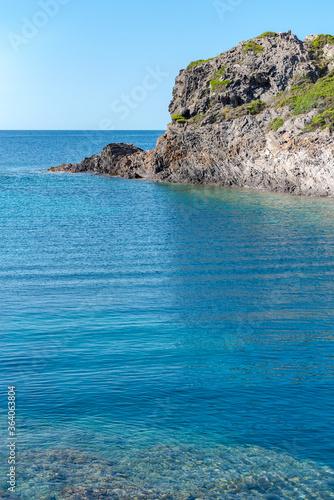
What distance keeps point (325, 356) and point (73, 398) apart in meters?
10.1

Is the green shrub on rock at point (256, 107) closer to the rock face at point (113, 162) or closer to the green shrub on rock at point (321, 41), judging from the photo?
the green shrub on rock at point (321, 41)

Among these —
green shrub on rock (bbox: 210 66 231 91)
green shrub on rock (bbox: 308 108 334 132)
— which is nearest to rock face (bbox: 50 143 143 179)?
green shrub on rock (bbox: 210 66 231 91)

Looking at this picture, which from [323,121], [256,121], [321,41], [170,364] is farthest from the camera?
[321,41]

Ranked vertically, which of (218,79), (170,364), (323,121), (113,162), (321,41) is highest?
(321,41)

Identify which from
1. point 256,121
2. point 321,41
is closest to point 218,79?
point 256,121

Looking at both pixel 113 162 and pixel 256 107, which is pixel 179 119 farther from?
pixel 113 162

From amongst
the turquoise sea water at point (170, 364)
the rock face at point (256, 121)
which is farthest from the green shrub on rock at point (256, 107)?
the turquoise sea water at point (170, 364)

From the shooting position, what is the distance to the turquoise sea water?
13828mm

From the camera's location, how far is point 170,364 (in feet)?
66.3

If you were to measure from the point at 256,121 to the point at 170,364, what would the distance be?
65369 millimetres

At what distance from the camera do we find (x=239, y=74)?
287 ft

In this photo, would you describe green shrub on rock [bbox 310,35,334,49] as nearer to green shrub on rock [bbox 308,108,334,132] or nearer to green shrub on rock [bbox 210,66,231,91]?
green shrub on rock [bbox 210,66,231,91]

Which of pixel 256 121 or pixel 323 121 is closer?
pixel 323 121

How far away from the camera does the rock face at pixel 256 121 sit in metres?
69.5
